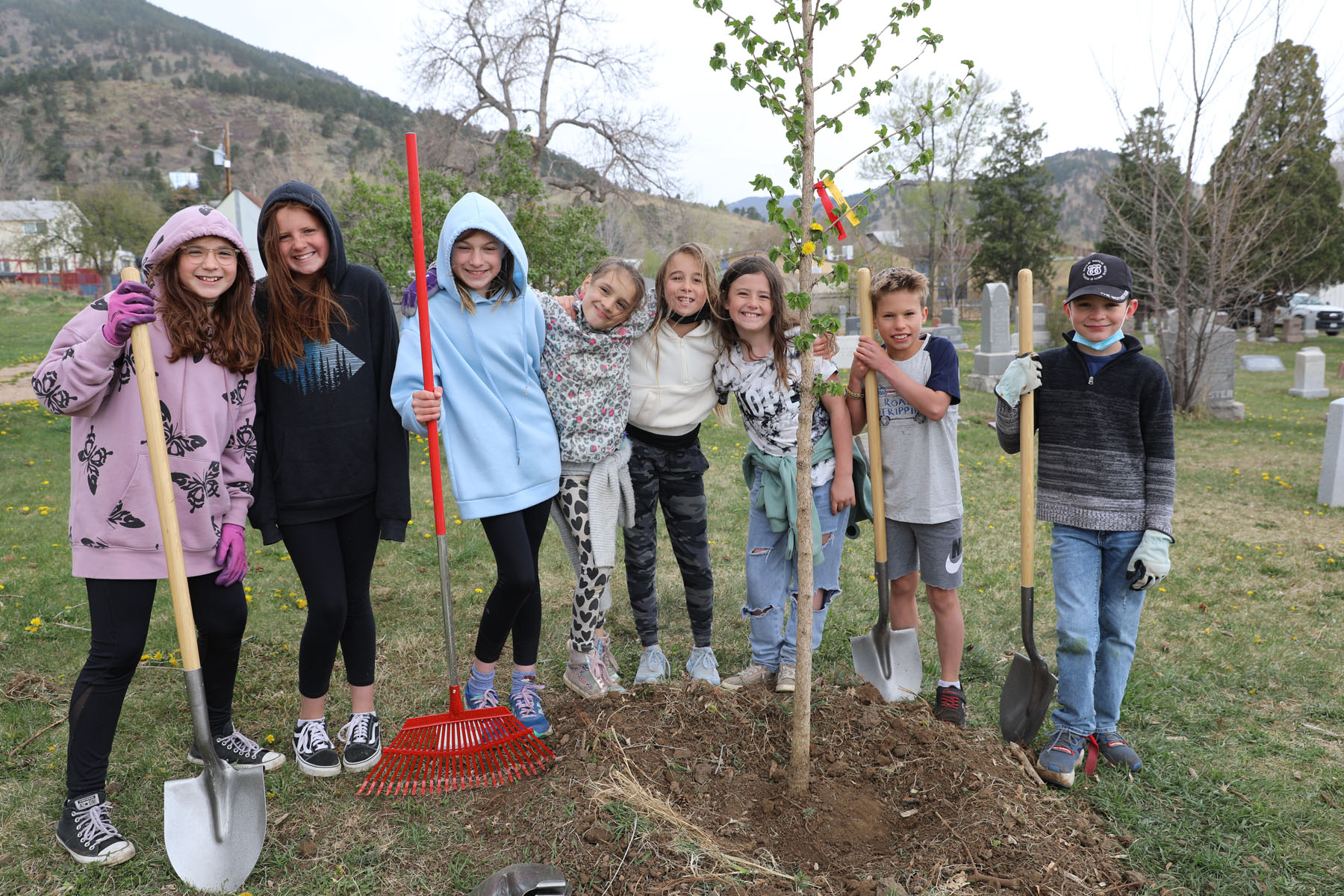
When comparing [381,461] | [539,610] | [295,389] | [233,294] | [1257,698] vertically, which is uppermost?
[233,294]

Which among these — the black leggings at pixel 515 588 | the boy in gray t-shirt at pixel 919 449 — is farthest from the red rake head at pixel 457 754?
the boy in gray t-shirt at pixel 919 449

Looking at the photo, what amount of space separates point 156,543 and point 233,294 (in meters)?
0.83

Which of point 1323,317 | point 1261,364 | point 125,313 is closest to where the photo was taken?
point 125,313

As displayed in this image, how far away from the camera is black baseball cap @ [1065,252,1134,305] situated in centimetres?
283

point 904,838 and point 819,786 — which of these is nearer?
point 904,838

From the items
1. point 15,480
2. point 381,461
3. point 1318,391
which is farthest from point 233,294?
point 1318,391

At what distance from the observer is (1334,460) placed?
6.82 meters

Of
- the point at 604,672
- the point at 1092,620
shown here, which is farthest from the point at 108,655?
the point at 1092,620

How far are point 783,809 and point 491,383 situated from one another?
5.99 feet

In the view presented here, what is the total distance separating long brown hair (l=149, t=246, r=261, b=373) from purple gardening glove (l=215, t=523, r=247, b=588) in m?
0.53

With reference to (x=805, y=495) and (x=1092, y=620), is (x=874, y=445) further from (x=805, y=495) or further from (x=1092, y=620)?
(x=1092, y=620)

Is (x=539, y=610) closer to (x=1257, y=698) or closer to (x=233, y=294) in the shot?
(x=233, y=294)

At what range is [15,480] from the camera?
7402 mm

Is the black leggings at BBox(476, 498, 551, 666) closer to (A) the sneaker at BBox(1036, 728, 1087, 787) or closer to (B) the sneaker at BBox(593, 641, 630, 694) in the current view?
(B) the sneaker at BBox(593, 641, 630, 694)
